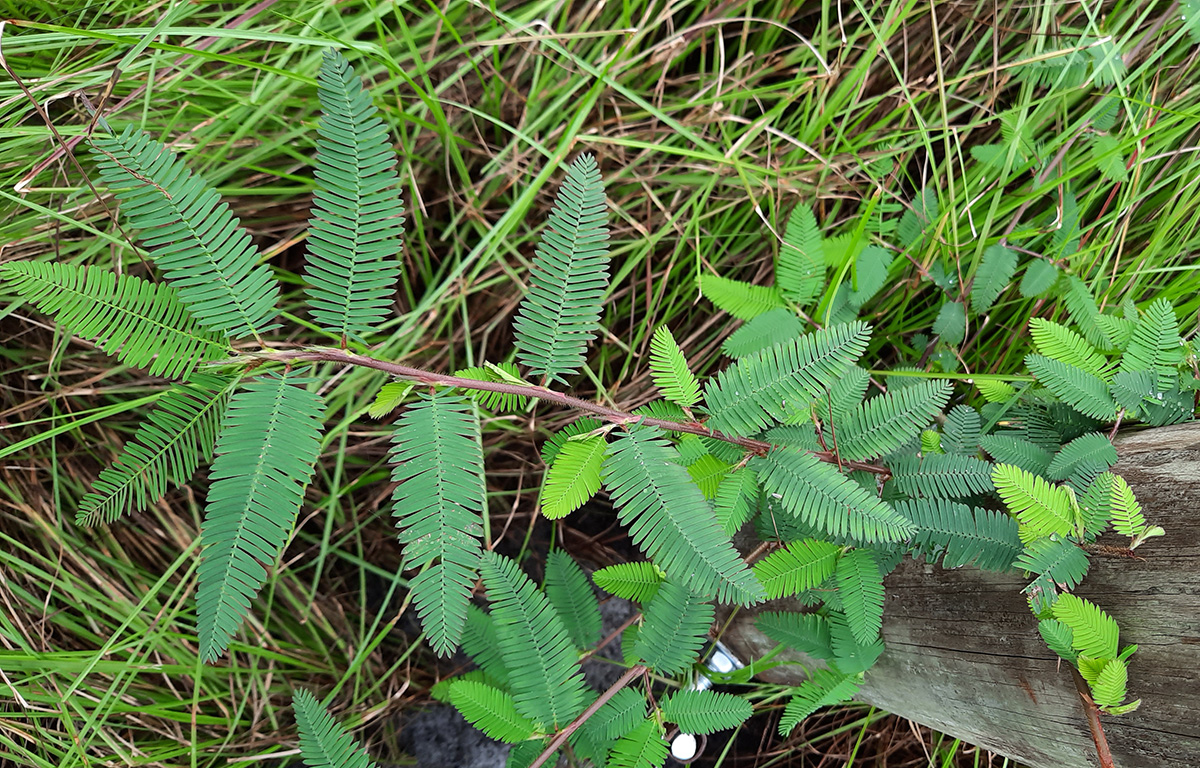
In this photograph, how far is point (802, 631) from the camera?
1.95 meters

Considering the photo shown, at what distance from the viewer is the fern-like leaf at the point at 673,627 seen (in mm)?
1902

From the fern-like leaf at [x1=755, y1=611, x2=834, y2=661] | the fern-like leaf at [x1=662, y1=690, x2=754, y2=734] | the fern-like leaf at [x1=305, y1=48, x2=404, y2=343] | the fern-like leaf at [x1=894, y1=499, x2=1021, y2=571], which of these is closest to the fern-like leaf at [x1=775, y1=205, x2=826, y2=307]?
the fern-like leaf at [x1=894, y1=499, x2=1021, y2=571]

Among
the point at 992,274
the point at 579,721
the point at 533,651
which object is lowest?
the point at 579,721

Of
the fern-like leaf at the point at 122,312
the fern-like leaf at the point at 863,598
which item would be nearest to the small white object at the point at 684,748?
the fern-like leaf at the point at 863,598

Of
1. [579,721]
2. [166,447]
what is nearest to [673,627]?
[579,721]

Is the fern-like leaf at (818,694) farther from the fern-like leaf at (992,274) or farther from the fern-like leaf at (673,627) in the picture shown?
the fern-like leaf at (992,274)

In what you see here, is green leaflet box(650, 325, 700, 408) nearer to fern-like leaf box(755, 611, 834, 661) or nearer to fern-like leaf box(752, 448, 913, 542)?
fern-like leaf box(752, 448, 913, 542)

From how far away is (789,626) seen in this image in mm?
1971

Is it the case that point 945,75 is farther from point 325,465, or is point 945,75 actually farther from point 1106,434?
point 325,465

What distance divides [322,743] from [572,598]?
0.79 m

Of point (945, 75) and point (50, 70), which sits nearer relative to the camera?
point (50, 70)

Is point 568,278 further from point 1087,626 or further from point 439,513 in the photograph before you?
point 1087,626

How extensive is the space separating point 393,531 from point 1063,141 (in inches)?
104

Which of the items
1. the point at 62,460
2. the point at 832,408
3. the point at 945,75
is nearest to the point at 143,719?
the point at 62,460
